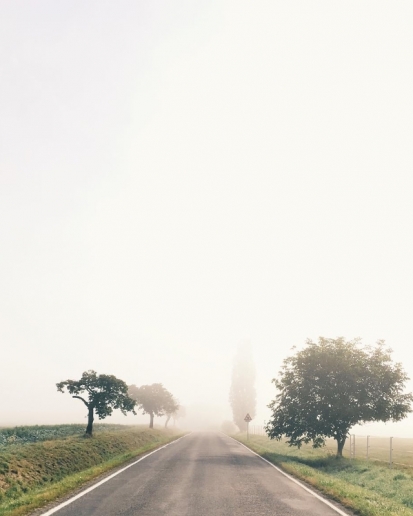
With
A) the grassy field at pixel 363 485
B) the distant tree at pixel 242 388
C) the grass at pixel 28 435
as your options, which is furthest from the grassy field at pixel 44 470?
the distant tree at pixel 242 388

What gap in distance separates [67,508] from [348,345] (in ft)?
77.7

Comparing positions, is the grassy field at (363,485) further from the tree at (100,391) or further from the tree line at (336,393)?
the tree at (100,391)

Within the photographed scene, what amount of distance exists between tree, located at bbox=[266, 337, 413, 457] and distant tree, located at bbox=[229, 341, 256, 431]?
57.0 m

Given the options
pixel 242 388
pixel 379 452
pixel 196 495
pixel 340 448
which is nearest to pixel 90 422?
pixel 340 448

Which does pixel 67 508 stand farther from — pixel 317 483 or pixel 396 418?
pixel 396 418

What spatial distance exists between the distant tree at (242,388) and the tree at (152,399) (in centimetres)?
1725

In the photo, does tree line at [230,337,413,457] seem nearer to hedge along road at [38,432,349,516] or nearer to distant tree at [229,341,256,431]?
hedge along road at [38,432,349,516]

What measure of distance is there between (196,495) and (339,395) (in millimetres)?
18174

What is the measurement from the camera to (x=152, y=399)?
235ft

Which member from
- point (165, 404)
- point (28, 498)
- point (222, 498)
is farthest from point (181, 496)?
point (165, 404)

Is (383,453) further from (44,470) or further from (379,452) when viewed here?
(44,470)

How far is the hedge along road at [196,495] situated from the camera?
10680mm

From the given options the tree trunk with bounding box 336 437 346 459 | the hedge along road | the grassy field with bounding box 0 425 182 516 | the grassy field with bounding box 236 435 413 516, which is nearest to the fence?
the tree trunk with bounding box 336 437 346 459

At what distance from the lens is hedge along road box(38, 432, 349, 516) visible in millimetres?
10680
